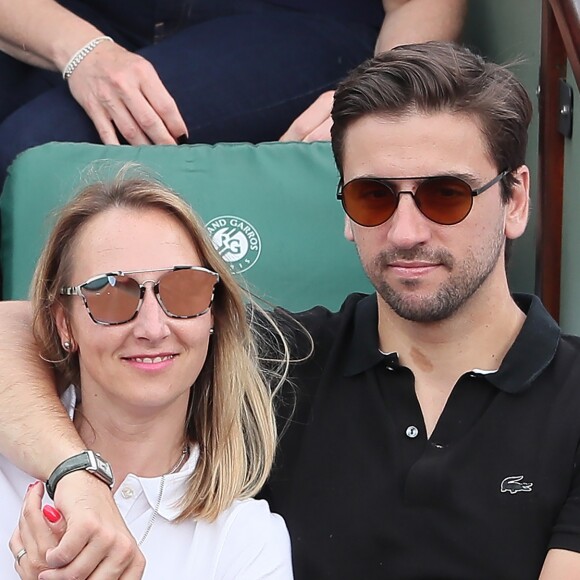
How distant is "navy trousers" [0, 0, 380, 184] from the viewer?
9.88 feet

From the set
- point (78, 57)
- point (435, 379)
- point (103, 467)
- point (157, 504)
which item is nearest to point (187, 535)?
point (157, 504)

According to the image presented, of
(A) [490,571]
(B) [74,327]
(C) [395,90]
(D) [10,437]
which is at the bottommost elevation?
(A) [490,571]

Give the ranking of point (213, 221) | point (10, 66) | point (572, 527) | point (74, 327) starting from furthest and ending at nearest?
1. point (10, 66)
2. point (213, 221)
3. point (74, 327)
4. point (572, 527)

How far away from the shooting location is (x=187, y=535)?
7.01 ft

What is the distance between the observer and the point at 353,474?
2170 millimetres

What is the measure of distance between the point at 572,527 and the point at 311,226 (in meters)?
1.04

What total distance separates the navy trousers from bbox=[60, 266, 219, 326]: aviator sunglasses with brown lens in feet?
3.22

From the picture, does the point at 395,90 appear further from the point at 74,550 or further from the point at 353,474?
the point at 74,550

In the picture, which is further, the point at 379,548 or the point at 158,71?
the point at 158,71

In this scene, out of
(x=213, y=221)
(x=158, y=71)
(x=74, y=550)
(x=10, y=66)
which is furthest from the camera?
(x=10, y=66)

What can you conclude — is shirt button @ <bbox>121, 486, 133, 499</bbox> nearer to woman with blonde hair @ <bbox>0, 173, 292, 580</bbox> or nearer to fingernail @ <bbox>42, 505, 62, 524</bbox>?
woman with blonde hair @ <bbox>0, 173, 292, 580</bbox>

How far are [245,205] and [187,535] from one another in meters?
0.91

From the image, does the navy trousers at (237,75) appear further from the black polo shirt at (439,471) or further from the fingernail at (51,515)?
the fingernail at (51,515)

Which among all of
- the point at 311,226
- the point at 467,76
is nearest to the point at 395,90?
the point at 467,76
